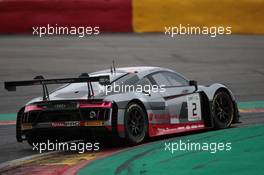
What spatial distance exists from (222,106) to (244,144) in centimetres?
247

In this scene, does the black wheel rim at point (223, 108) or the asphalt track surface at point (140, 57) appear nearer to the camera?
the black wheel rim at point (223, 108)

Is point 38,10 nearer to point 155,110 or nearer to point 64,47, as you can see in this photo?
point 64,47

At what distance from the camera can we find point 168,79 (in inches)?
522

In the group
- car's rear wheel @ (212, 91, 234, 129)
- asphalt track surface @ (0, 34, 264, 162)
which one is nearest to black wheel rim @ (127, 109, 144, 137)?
car's rear wheel @ (212, 91, 234, 129)

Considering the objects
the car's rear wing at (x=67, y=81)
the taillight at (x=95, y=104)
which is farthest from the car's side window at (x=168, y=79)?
the taillight at (x=95, y=104)

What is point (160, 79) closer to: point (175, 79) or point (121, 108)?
point (175, 79)

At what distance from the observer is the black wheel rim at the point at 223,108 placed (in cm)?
1367

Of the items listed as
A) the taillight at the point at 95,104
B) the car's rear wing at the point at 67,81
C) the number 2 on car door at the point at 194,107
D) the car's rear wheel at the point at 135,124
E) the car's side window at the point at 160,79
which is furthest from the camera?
the number 2 on car door at the point at 194,107

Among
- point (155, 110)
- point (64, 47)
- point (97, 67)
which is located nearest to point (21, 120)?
point (155, 110)

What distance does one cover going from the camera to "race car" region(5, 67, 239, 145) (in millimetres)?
11625

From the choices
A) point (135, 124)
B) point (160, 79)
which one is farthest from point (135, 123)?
point (160, 79)

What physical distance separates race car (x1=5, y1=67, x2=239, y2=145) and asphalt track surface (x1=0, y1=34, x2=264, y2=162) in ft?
17.8

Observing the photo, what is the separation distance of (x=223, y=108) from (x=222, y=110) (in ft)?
0.19

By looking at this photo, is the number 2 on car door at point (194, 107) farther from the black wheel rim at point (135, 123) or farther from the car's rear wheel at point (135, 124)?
the black wheel rim at point (135, 123)
